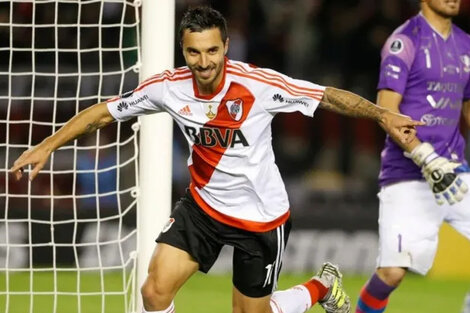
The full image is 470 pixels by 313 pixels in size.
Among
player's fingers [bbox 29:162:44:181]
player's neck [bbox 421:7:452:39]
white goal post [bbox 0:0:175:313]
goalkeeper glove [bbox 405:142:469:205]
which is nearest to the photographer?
player's fingers [bbox 29:162:44:181]

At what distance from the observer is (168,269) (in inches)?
223

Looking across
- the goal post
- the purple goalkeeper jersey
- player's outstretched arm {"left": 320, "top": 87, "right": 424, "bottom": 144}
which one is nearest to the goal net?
the goal post

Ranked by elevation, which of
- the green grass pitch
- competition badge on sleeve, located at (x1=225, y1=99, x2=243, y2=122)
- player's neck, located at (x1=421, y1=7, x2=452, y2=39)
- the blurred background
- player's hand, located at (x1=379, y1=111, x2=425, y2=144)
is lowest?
the green grass pitch

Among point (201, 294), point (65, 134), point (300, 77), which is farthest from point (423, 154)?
point (300, 77)

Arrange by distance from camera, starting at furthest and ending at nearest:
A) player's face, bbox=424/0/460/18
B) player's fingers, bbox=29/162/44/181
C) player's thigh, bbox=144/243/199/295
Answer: player's face, bbox=424/0/460/18, player's thigh, bbox=144/243/199/295, player's fingers, bbox=29/162/44/181

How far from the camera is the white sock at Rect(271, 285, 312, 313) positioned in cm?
629

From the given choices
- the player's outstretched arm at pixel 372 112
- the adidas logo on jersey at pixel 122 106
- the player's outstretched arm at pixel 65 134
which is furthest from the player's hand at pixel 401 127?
the player's outstretched arm at pixel 65 134

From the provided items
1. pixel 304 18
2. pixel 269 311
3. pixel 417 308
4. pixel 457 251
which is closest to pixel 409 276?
pixel 457 251

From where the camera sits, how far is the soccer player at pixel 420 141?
6754 millimetres

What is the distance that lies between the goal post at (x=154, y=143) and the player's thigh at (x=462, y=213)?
5.36ft

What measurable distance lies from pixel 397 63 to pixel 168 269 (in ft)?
6.26

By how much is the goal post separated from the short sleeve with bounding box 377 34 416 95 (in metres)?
1.21

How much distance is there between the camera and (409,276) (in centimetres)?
1099

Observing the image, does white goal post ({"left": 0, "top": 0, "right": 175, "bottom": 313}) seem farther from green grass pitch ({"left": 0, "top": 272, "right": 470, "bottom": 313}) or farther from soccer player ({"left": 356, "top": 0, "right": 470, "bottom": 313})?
soccer player ({"left": 356, "top": 0, "right": 470, "bottom": 313})
